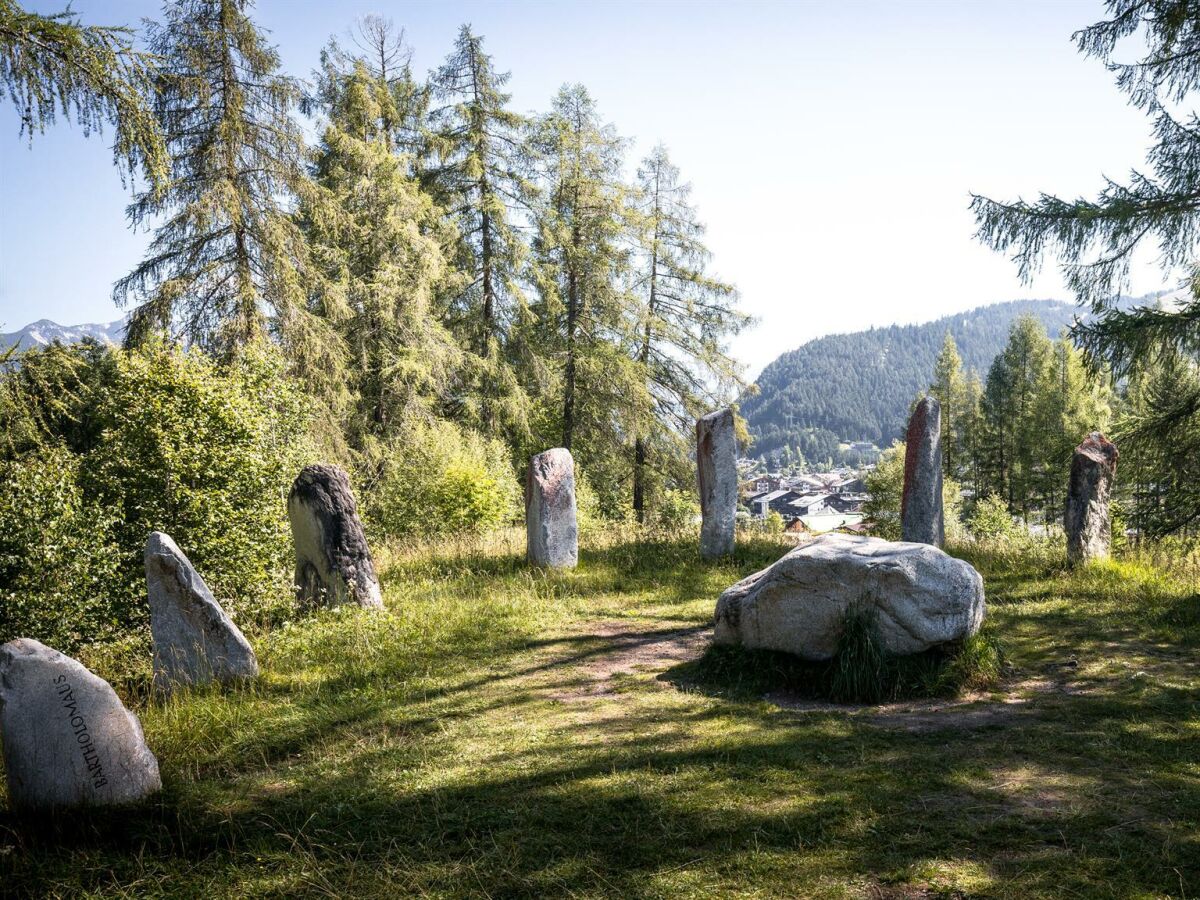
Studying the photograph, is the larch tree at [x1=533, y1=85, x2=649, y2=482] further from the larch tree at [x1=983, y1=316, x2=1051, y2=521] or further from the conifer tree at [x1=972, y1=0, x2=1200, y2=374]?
the larch tree at [x1=983, y1=316, x2=1051, y2=521]

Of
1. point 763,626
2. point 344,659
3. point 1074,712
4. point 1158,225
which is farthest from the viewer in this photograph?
point 1158,225

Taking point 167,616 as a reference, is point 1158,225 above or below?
above

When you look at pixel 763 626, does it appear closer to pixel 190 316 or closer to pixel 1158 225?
pixel 1158 225

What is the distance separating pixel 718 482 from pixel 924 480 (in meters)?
3.08

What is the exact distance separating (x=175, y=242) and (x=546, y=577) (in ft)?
34.9

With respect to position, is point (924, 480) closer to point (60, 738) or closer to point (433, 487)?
point (60, 738)

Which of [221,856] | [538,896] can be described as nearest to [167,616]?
[221,856]

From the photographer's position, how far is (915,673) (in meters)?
6.11

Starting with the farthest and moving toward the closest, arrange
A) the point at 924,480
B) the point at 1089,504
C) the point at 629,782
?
the point at 924,480, the point at 1089,504, the point at 629,782

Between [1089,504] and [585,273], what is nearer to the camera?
[1089,504]

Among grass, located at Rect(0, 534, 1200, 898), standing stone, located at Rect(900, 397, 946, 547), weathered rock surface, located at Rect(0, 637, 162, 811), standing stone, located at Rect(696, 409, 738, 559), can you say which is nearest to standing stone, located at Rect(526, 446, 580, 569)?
standing stone, located at Rect(696, 409, 738, 559)

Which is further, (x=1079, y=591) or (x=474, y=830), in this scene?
(x=1079, y=591)

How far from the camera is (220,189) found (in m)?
14.2

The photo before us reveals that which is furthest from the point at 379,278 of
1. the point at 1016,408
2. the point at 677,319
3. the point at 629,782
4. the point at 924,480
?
the point at 1016,408
